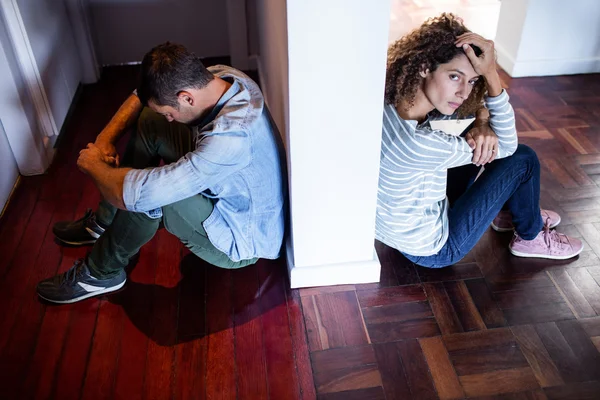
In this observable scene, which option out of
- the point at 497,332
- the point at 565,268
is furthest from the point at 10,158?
the point at 565,268

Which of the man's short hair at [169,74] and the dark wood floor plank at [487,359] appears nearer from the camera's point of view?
the man's short hair at [169,74]

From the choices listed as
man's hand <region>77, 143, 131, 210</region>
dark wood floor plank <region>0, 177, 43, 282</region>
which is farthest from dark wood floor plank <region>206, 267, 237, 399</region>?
dark wood floor plank <region>0, 177, 43, 282</region>

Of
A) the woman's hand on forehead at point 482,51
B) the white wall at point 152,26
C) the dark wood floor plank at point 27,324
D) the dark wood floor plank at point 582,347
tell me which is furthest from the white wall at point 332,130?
the white wall at point 152,26

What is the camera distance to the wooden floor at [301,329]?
1662 millimetres

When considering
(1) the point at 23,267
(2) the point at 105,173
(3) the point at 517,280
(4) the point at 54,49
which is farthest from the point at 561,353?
(4) the point at 54,49

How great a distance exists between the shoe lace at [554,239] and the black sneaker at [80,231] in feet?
5.19

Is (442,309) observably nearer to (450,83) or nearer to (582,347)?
(582,347)

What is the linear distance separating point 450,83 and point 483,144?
210 millimetres

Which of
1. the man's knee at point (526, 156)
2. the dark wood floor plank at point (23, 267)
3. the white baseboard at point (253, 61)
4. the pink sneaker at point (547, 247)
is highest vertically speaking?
the man's knee at point (526, 156)

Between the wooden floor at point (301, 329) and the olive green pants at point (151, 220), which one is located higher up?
the olive green pants at point (151, 220)

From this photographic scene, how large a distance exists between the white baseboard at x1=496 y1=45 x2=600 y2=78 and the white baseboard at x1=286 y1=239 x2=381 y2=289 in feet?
6.22

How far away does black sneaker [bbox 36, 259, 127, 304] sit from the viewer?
6.21 feet

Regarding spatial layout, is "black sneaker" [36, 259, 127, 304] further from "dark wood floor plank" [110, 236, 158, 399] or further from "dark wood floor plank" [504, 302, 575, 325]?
"dark wood floor plank" [504, 302, 575, 325]

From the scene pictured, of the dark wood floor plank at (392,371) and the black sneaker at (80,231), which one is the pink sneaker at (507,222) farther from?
the black sneaker at (80,231)
